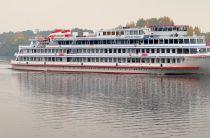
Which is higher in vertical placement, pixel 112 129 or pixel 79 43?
pixel 79 43

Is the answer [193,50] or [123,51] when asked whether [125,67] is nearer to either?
[123,51]

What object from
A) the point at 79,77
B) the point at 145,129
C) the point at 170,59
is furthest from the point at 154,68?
the point at 145,129

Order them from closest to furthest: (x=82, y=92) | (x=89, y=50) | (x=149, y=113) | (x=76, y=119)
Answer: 1. (x=76, y=119)
2. (x=149, y=113)
3. (x=82, y=92)
4. (x=89, y=50)

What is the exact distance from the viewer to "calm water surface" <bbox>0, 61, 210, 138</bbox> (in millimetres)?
39188

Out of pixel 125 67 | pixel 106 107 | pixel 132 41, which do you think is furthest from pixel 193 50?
pixel 106 107

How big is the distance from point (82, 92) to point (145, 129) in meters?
24.7

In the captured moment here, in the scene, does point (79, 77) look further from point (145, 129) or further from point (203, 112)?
point (145, 129)

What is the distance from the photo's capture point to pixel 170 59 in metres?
83.6

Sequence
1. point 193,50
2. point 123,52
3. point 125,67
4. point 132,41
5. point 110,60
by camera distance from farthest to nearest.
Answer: point 110,60 → point 123,52 → point 132,41 → point 125,67 → point 193,50

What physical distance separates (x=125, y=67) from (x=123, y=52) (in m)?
2.85

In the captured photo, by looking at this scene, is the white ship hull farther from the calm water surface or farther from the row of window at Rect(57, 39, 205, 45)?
the row of window at Rect(57, 39, 205, 45)

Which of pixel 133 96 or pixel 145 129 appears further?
pixel 133 96

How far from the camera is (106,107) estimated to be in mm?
50875

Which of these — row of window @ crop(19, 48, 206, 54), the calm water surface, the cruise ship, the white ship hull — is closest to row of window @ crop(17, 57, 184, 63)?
the cruise ship
